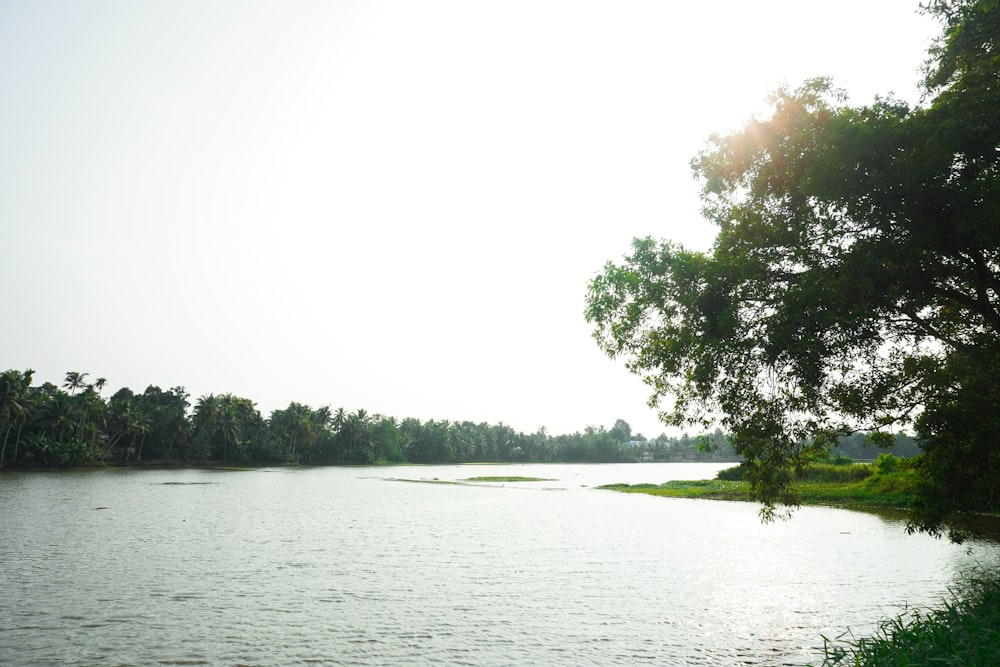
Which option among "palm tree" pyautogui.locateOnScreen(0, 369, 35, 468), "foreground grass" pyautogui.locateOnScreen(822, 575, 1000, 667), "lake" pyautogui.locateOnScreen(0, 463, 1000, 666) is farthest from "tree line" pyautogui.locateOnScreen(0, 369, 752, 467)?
"foreground grass" pyautogui.locateOnScreen(822, 575, 1000, 667)

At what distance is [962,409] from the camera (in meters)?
12.4

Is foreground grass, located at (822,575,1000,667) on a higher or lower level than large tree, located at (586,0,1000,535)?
lower

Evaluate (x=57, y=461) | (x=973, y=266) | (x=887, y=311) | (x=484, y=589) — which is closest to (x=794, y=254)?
(x=887, y=311)

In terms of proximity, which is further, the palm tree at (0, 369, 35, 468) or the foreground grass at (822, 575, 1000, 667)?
the palm tree at (0, 369, 35, 468)

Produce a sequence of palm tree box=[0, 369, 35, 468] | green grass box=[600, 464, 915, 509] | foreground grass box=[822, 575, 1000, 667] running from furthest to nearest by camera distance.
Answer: palm tree box=[0, 369, 35, 468] → green grass box=[600, 464, 915, 509] → foreground grass box=[822, 575, 1000, 667]

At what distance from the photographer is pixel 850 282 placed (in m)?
12.1

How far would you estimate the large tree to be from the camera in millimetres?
11930

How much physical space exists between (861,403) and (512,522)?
108ft

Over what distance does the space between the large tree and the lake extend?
5981mm

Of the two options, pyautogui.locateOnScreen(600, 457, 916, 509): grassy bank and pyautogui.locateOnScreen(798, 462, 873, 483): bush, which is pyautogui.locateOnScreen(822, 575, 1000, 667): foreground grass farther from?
pyautogui.locateOnScreen(798, 462, 873, 483): bush

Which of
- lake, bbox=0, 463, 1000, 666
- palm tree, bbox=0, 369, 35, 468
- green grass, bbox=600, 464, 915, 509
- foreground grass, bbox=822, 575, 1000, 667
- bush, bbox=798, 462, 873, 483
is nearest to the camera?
foreground grass, bbox=822, 575, 1000, 667

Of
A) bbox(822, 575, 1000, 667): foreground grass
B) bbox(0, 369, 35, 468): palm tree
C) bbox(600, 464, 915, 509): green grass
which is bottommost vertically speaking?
bbox(600, 464, 915, 509): green grass

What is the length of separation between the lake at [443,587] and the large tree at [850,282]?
19.6 ft

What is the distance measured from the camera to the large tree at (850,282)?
39.1ft
